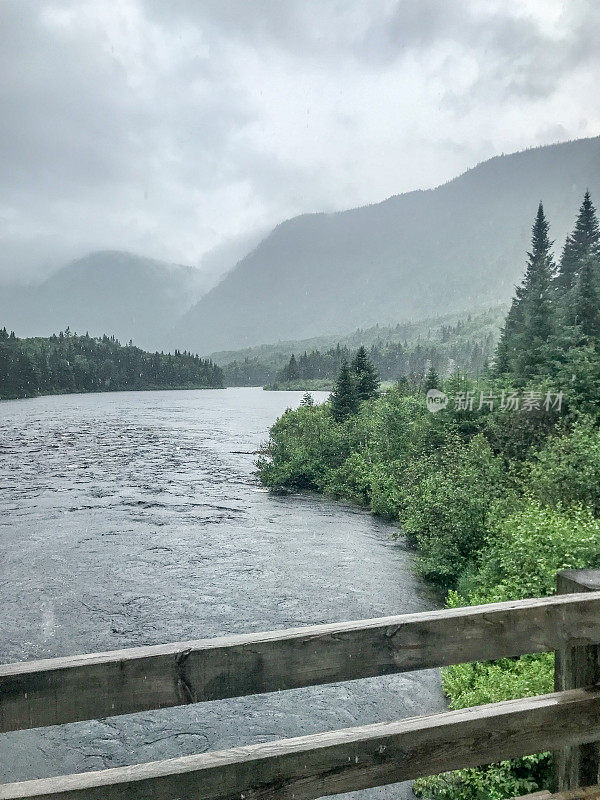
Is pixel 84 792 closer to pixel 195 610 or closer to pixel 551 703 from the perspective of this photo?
pixel 551 703

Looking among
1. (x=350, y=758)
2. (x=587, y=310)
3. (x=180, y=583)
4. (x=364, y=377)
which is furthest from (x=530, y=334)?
(x=350, y=758)

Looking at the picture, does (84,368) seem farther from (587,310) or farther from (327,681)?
(327,681)

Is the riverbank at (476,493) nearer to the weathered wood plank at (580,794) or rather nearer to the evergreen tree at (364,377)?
the weathered wood plank at (580,794)

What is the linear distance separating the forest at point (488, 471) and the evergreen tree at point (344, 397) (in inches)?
4.1

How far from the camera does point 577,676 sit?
3.28 metres

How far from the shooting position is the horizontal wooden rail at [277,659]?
2480 mm

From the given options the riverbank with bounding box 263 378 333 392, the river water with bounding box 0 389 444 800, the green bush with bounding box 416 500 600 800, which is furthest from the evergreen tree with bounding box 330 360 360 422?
the riverbank with bounding box 263 378 333 392

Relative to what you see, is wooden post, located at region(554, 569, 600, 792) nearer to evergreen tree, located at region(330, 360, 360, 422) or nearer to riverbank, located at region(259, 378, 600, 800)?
riverbank, located at region(259, 378, 600, 800)

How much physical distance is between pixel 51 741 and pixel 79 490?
21.2 m

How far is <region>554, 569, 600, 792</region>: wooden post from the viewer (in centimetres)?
326

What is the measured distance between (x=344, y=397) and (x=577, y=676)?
39.1m

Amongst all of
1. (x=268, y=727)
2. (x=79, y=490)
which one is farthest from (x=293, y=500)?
(x=268, y=727)

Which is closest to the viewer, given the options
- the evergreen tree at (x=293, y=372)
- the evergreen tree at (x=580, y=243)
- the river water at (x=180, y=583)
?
the river water at (x=180, y=583)

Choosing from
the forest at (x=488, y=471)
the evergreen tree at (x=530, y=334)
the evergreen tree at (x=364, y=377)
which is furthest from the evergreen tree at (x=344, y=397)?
the evergreen tree at (x=530, y=334)
